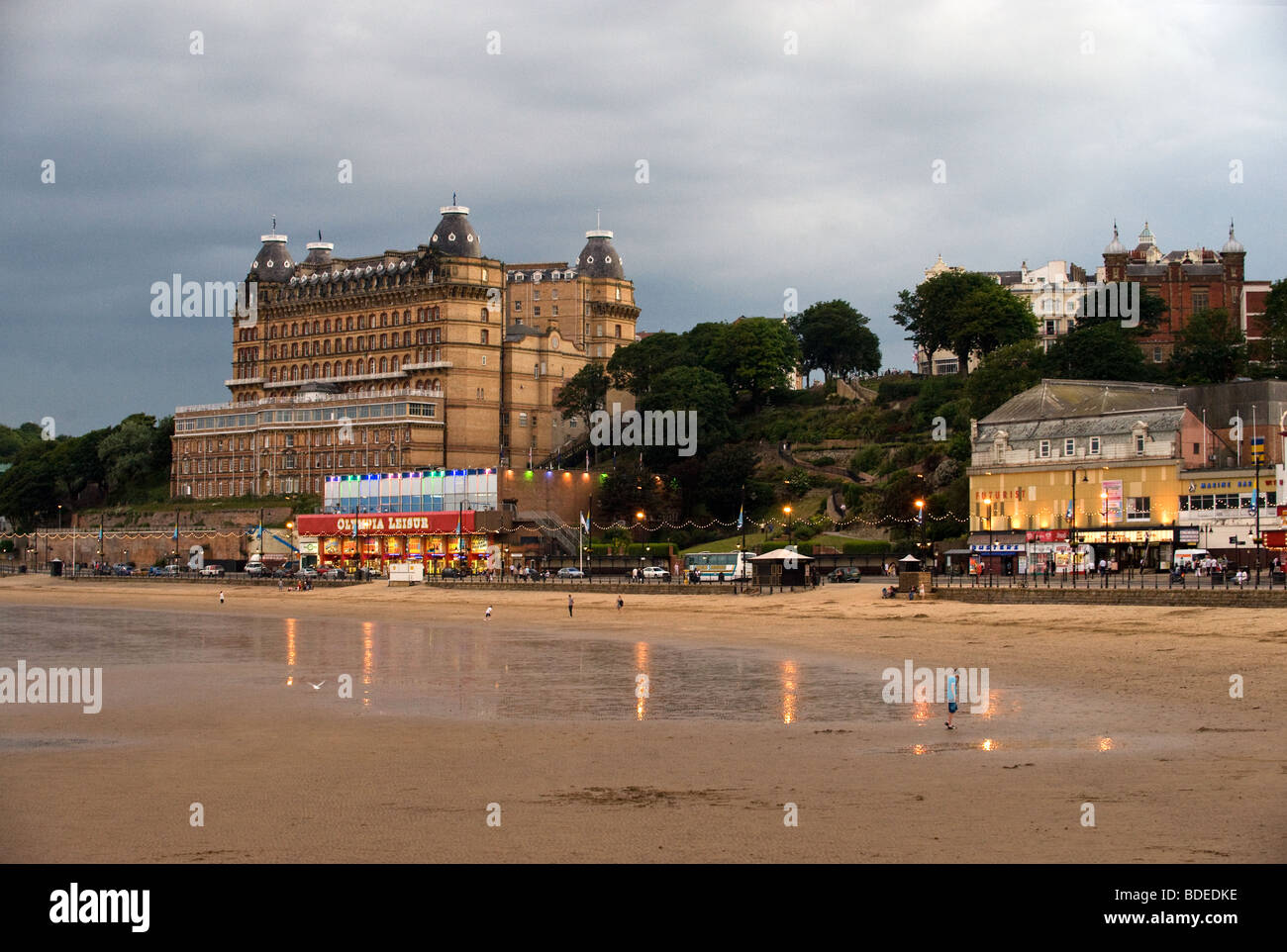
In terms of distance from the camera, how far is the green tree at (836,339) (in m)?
132

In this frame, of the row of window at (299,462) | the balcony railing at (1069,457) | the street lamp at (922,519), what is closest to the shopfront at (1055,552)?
the balcony railing at (1069,457)

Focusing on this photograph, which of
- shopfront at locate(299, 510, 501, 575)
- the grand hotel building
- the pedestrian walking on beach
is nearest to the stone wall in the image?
the pedestrian walking on beach

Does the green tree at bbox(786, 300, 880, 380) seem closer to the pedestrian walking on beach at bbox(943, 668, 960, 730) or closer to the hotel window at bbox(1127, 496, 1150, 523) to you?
the hotel window at bbox(1127, 496, 1150, 523)

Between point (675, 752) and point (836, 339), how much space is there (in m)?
108

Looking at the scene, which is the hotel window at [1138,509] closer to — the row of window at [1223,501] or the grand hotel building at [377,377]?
the row of window at [1223,501]

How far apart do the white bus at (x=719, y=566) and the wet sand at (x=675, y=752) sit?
24997mm

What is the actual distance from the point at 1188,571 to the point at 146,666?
45740mm

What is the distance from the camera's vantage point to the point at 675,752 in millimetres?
26391

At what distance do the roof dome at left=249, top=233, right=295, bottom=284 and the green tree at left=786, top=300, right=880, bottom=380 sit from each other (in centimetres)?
5314

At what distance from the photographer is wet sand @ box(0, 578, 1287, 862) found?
61.9 ft

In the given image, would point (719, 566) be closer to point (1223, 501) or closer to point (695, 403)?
point (1223, 501)

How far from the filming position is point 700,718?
31.1 meters

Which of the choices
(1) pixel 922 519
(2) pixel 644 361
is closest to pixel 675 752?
(1) pixel 922 519
